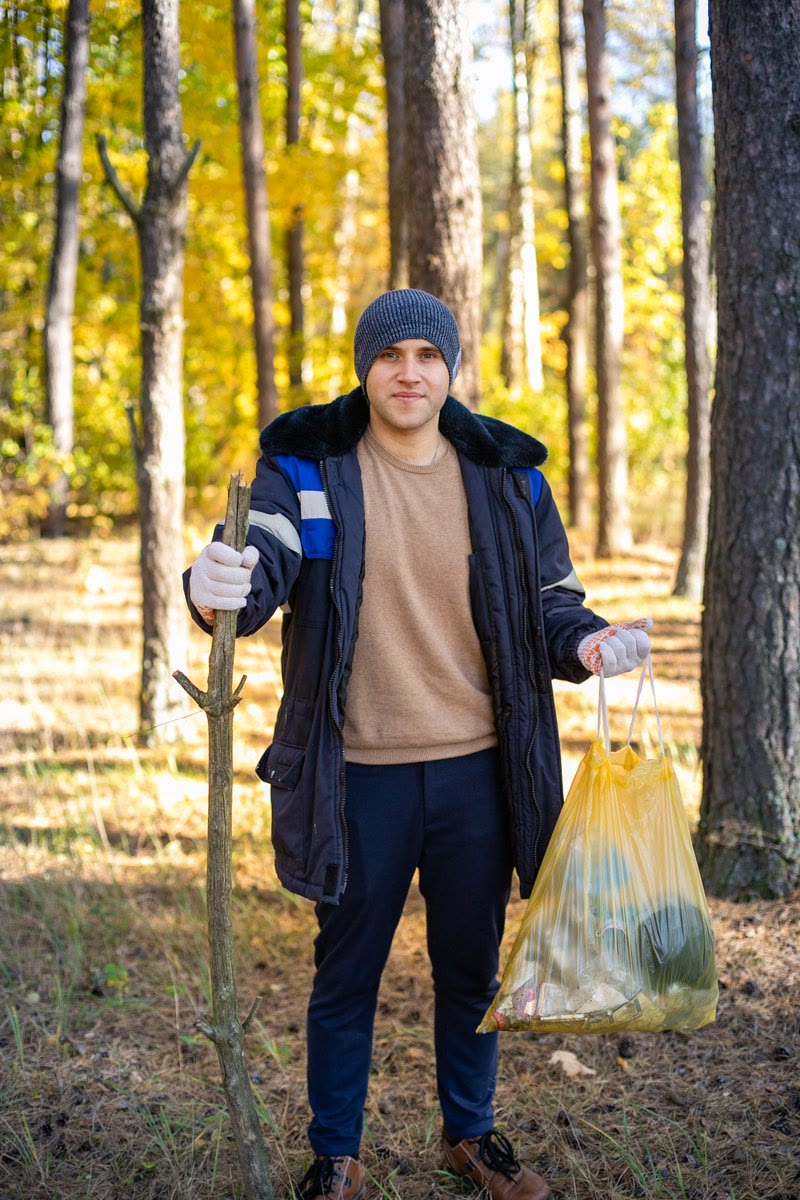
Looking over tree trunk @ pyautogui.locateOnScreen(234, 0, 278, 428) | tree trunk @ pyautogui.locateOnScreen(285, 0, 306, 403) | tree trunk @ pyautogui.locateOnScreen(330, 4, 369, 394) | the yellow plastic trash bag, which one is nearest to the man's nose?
the yellow plastic trash bag

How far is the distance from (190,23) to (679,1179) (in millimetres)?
9746

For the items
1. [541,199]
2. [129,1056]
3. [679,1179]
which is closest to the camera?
[679,1179]

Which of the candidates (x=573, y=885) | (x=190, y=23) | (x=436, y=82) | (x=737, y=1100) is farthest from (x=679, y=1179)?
(x=190, y=23)

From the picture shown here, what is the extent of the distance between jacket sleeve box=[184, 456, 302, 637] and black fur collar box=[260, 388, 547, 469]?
0.07 metres

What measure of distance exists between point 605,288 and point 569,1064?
9984mm

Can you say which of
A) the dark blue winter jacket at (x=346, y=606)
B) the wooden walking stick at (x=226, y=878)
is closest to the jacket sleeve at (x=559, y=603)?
the dark blue winter jacket at (x=346, y=606)

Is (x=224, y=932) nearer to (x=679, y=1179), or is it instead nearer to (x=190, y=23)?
Result: (x=679, y=1179)

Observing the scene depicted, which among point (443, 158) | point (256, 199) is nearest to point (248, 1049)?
point (443, 158)

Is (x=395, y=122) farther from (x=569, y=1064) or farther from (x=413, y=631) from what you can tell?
(x=569, y=1064)

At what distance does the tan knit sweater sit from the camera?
221cm

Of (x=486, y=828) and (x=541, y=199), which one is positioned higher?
(x=541, y=199)

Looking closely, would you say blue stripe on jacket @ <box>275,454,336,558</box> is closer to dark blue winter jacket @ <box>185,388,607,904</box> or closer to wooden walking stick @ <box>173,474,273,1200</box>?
dark blue winter jacket @ <box>185,388,607,904</box>

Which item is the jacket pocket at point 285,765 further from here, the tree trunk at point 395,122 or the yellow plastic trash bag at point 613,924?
the tree trunk at point 395,122

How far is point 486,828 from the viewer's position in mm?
2324
